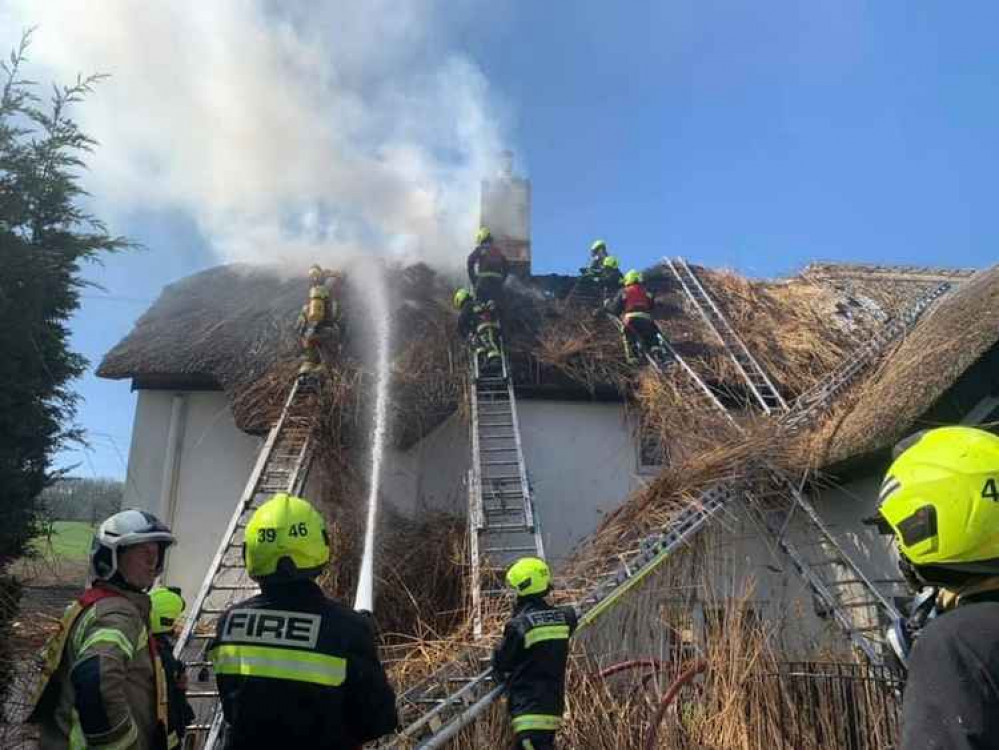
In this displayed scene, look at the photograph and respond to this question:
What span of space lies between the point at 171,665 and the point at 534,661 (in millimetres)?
2169

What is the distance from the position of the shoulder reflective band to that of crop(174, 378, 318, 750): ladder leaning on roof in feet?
6.41

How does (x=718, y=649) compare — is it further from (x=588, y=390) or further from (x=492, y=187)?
(x=492, y=187)

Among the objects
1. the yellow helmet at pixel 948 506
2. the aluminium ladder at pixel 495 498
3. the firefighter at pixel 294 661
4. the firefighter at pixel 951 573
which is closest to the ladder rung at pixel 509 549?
the aluminium ladder at pixel 495 498

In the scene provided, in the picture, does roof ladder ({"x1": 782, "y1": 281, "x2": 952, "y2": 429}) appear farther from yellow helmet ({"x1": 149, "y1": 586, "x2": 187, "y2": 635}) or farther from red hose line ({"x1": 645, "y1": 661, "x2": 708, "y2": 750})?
yellow helmet ({"x1": 149, "y1": 586, "x2": 187, "y2": 635})

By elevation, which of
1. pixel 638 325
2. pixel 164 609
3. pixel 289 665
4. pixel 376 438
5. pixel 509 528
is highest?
pixel 638 325

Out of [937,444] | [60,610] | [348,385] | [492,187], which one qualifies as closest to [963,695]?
[937,444]

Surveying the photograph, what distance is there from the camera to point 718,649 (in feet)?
17.6

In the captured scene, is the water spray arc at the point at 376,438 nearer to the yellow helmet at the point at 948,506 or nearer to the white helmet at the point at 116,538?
the white helmet at the point at 116,538

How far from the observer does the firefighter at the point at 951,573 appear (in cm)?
150

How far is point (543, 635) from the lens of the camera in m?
4.84

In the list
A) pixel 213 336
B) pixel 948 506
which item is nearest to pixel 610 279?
pixel 213 336

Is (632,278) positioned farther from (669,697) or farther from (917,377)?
(669,697)

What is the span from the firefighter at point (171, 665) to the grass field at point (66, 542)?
1273mm

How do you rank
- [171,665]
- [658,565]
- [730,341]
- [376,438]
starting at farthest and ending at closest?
[730,341] → [376,438] → [658,565] → [171,665]
